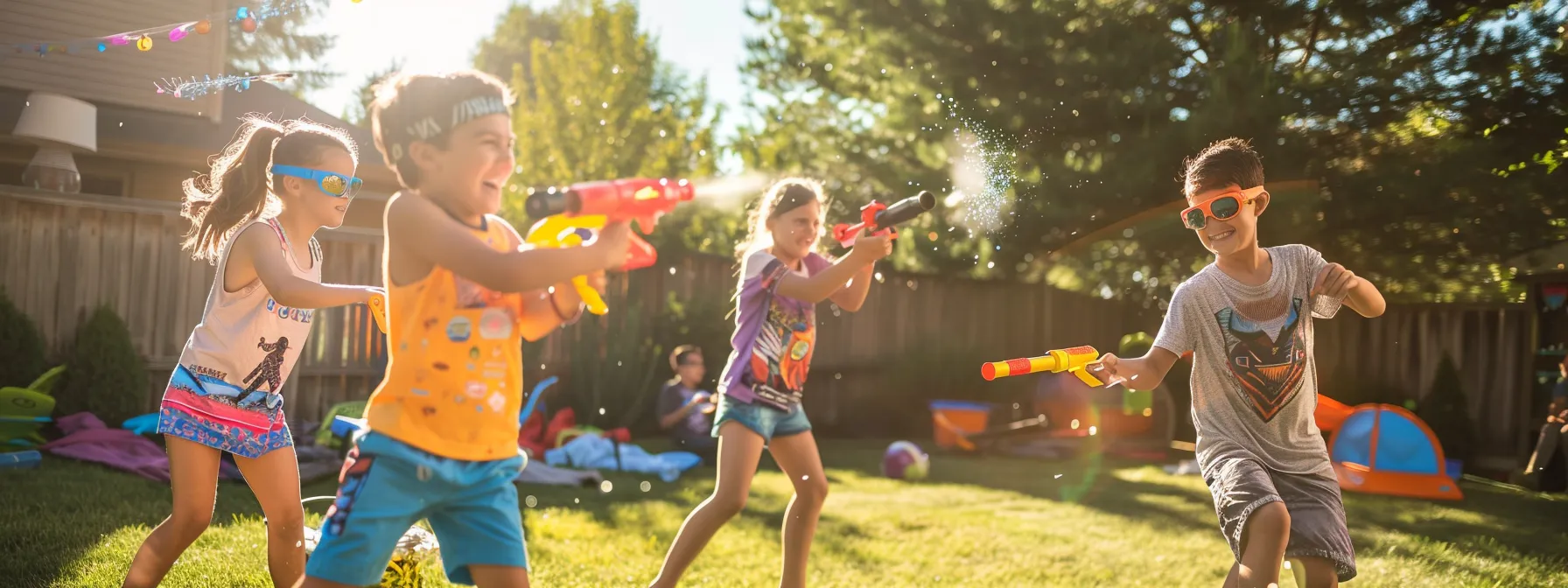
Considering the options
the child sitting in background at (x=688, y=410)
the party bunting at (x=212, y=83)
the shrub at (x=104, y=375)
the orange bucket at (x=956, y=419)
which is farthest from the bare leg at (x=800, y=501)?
the orange bucket at (x=956, y=419)

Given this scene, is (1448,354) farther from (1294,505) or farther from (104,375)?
(104,375)

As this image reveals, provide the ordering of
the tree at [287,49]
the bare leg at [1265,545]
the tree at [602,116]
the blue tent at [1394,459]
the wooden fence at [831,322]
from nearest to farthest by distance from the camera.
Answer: the bare leg at [1265,545], the blue tent at [1394,459], the wooden fence at [831,322], the tree at [287,49], the tree at [602,116]

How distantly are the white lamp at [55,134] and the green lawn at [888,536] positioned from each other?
440cm

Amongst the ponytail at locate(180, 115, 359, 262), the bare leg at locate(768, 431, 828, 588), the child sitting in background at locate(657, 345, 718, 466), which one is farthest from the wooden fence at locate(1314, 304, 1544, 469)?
the ponytail at locate(180, 115, 359, 262)

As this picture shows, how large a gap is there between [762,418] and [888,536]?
2419 millimetres

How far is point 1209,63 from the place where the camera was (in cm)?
987

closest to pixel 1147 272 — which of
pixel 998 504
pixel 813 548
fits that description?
pixel 998 504

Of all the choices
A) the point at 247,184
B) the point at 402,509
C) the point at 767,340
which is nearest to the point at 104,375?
the point at 247,184

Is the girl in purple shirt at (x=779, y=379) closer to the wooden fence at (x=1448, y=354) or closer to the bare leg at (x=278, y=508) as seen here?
the bare leg at (x=278, y=508)

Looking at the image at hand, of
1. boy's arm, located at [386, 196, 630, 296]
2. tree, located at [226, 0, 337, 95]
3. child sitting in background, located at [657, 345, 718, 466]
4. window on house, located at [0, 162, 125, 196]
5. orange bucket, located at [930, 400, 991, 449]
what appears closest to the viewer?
boy's arm, located at [386, 196, 630, 296]

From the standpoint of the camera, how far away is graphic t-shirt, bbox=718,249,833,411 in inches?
150

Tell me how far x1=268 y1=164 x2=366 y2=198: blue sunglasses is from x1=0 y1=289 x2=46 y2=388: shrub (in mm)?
5966

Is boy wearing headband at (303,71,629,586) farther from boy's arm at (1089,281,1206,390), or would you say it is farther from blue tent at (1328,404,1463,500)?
blue tent at (1328,404,1463,500)

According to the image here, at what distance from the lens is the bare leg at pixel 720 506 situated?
3.66m
